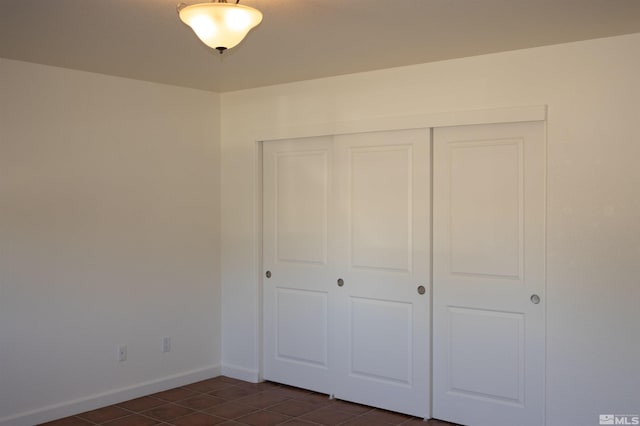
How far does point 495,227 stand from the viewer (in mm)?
4105

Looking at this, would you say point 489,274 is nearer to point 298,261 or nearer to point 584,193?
point 584,193

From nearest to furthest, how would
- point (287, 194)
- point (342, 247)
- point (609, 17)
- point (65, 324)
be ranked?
point (609, 17) < point (65, 324) < point (342, 247) < point (287, 194)

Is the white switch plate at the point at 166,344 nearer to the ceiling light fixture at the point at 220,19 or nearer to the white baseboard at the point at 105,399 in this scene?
the white baseboard at the point at 105,399

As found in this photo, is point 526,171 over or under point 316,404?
over

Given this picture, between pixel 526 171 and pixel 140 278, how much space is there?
306 centimetres

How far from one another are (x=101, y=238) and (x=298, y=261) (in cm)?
157

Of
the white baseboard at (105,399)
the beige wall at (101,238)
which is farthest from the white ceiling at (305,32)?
the white baseboard at (105,399)

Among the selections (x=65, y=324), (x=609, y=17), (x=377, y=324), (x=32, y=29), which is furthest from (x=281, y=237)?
(x=609, y=17)

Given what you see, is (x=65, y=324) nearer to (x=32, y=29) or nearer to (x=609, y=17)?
(x=32, y=29)

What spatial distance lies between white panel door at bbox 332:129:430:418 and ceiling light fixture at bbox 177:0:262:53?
2116mm

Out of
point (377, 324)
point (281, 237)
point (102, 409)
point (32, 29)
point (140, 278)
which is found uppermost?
point (32, 29)

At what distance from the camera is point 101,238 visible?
4723 mm

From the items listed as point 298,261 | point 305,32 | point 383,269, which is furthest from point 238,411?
point 305,32

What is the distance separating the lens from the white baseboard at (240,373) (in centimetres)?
536
